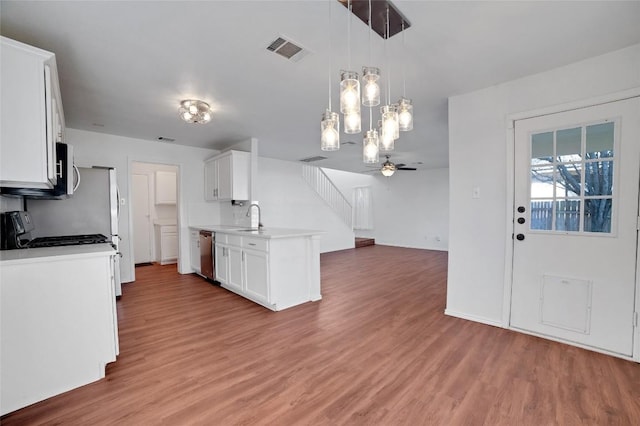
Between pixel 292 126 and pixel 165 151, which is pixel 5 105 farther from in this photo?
pixel 165 151

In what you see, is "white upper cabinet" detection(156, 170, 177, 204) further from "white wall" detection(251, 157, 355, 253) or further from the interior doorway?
"white wall" detection(251, 157, 355, 253)

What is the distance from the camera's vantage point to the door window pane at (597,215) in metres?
2.28

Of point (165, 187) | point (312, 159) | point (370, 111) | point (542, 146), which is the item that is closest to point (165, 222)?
point (165, 187)

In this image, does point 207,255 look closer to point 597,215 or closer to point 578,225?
point 578,225

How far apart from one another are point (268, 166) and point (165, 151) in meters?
2.25

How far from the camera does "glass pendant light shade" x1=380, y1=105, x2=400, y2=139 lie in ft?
5.98

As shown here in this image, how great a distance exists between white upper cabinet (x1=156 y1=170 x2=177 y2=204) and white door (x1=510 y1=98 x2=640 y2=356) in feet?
21.2

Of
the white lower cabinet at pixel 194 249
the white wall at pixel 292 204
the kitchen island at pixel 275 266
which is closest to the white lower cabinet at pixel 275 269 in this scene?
the kitchen island at pixel 275 266

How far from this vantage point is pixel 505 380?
192cm

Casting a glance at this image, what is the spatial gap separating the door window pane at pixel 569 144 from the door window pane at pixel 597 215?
0.41m

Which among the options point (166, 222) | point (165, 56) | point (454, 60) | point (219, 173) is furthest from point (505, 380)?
point (166, 222)

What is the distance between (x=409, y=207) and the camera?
8562 mm

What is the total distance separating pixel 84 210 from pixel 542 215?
5252mm

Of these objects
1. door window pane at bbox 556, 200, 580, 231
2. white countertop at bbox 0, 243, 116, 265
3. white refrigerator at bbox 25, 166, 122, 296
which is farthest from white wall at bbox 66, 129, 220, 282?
door window pane at bbox 556, 200, 580, 231
